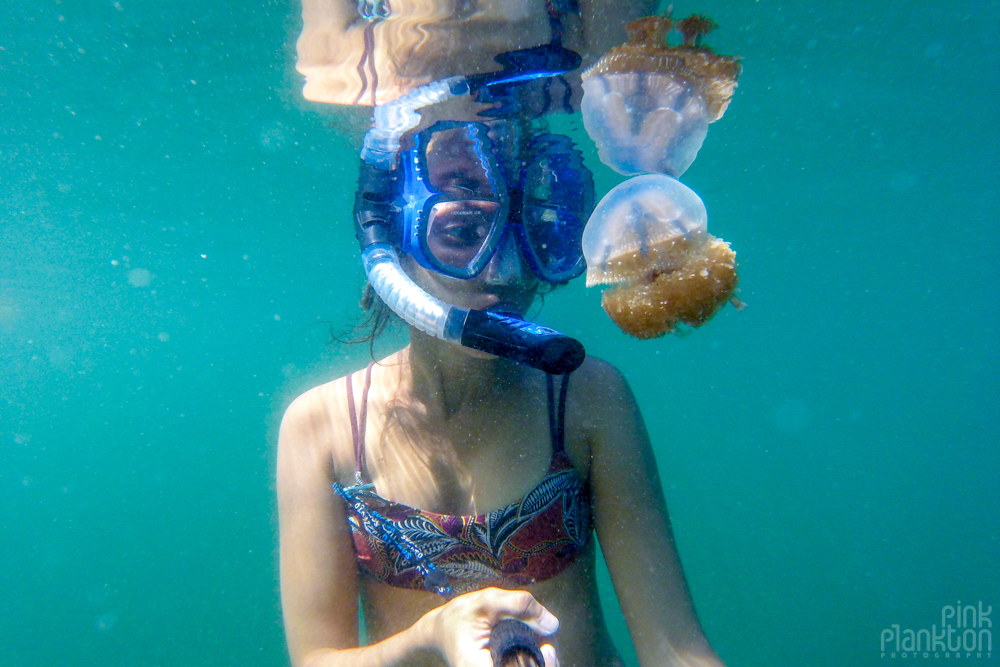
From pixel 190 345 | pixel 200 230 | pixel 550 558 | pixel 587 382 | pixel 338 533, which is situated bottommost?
pixel 550 558

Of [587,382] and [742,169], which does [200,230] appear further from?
[587,382]

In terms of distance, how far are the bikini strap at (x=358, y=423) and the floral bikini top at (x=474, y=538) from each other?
103 millimetres

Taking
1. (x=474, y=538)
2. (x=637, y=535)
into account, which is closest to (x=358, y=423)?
(x=474, y=538)

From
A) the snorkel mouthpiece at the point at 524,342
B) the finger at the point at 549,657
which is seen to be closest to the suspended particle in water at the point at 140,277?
the snorkel mouthpiece at the point at 524,342

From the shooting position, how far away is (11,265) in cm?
1708

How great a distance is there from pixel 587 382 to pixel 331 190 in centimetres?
1173

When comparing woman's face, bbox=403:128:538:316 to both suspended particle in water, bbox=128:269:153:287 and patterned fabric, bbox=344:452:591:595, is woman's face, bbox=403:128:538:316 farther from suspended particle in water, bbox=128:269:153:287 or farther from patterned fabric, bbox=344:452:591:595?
suspended particle in water, bbox=128:269:153:287

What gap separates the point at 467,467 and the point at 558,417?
47 centimetres

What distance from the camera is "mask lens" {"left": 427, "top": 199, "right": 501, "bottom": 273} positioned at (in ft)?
7.12

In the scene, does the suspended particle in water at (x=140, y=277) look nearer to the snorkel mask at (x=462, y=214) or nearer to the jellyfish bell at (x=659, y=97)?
the snorkel mask at (x=462, y=214)

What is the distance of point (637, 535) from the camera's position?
211 cm

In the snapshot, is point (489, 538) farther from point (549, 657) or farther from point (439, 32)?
point (439, 32)

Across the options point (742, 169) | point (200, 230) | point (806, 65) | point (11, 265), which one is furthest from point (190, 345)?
point (806, 65)

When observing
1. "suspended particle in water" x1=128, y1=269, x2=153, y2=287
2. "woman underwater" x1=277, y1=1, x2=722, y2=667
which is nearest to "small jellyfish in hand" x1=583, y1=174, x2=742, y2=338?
"woman underwater" x1=277, y1=1, x2=722, y2=667
